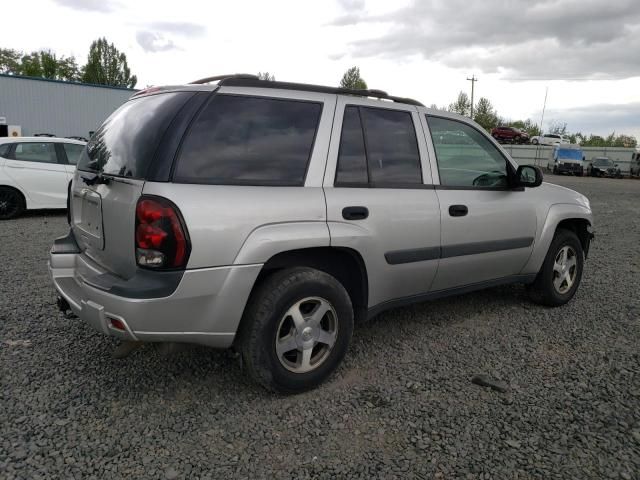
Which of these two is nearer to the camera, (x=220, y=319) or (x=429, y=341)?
(x=220, y=319)

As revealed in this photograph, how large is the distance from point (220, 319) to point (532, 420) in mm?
1765

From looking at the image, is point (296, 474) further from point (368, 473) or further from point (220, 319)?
point (220, 319)

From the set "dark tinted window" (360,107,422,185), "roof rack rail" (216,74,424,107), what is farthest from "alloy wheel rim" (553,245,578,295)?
"roof rack rail" (216,74,424,107)

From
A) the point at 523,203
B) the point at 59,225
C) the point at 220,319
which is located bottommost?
the point at 59,225

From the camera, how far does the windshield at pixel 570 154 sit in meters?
35.8

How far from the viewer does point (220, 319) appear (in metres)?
2.63

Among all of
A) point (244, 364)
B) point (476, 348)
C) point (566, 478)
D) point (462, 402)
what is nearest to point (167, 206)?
point (244, 364)

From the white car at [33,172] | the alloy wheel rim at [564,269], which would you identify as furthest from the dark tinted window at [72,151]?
the alloy wheel rim at [564,269]

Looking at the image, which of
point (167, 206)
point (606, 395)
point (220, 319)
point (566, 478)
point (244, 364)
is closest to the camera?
point (566, 478)

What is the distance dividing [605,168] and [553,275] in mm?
36139

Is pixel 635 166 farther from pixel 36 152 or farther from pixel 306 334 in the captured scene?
pixel 306 334

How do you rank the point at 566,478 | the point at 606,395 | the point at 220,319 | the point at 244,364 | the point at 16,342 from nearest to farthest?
the point at 566,478 < the point at 220,319 < the point at 244,364 < the point at 606,395 < the point at 16,342

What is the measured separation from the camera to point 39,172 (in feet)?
30.3

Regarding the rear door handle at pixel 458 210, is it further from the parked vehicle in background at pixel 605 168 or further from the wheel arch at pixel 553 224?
the parked vehicle in background at pixel 605 168
